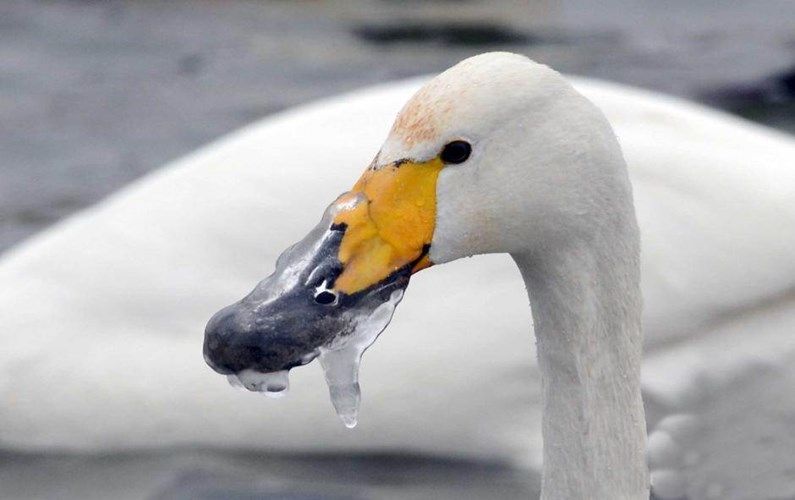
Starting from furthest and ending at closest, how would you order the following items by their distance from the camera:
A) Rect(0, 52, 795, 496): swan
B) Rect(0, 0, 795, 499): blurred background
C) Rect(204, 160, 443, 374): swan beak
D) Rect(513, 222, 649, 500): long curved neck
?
1. Rect(0, 0, 795, 499): blurred background
2. Rect(0, 52, 795, 496): swan
3. Rect(513, 222, 649, 500): long curved neck
4. Rect(204, 160, 443, 374): swan beak

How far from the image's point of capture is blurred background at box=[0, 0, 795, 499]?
6688 mm

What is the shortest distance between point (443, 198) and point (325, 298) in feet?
0.63

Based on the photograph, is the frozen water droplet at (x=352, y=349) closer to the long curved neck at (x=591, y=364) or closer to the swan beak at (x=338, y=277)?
the swan beak at (x=338, y=277)

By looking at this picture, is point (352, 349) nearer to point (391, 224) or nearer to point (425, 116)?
point (391, 224)

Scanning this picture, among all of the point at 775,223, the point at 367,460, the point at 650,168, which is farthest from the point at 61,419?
the point at 775,223

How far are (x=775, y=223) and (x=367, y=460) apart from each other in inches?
49.2

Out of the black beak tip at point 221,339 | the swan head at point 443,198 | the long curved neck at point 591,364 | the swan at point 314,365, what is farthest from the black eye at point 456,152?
the swan at point 314,365

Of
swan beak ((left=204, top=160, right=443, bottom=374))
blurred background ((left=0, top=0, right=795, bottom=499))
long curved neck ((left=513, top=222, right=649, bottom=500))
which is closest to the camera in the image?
swan beak ((left=204, top=160, right=443, bottom=374))

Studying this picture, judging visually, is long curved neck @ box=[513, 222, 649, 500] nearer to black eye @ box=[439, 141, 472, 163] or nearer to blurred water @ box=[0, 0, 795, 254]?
black eye @ box=[439, 141, 472, 163]

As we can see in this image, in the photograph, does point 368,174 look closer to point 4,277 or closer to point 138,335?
point 138,335

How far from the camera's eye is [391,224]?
7.07 feet

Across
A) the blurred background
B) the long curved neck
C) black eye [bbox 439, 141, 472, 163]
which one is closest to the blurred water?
the blurred background

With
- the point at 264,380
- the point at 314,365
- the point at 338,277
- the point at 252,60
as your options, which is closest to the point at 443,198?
the point at 338,277

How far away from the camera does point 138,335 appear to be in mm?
4305
